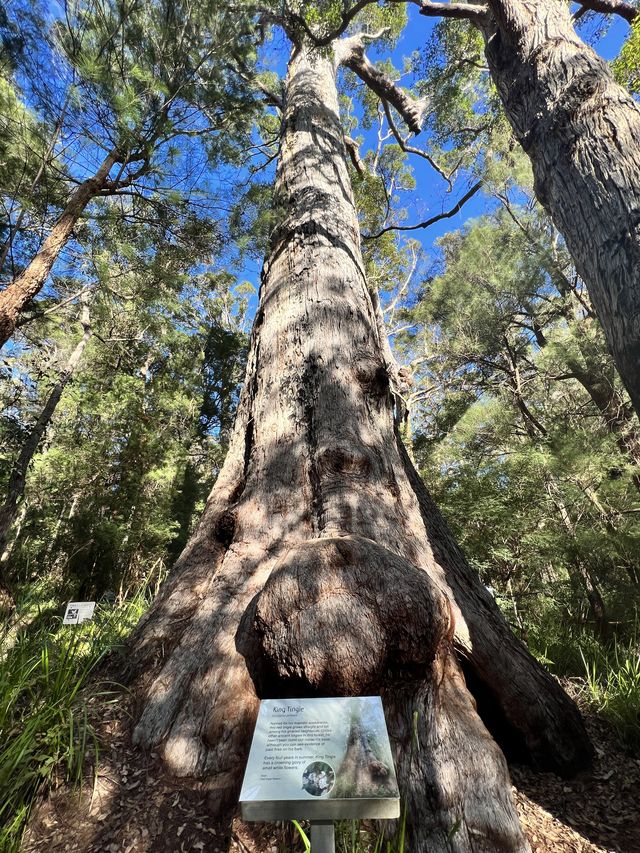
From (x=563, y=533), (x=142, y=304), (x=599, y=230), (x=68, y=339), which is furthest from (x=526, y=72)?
(x=68, y=339)

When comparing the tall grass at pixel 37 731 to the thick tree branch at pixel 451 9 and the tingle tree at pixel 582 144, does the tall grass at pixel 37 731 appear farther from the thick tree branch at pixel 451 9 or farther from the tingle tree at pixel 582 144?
the thick tree branch at pixel 451 9

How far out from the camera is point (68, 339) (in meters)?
10.2

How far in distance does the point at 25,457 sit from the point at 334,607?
6.16 metres

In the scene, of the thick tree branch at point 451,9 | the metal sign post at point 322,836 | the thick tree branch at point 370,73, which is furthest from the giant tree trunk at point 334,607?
the thick tree branch at point 370,73

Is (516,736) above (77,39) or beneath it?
beneath

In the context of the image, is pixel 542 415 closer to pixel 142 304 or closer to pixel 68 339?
pixel 142 304

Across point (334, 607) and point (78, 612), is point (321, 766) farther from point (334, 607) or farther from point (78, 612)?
point (78, 612)

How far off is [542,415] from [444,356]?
3195 mm

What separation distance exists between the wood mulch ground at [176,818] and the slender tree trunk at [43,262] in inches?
129

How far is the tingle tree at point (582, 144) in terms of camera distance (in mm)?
1870

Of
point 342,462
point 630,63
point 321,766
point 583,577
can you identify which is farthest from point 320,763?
point 630,63

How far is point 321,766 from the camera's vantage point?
91cm

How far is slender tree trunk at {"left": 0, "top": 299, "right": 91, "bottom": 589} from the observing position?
500cm

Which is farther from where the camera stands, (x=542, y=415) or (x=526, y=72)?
(x=542, y=415)
